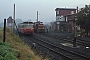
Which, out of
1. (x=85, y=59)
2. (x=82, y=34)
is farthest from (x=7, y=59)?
(x=82, y=34)

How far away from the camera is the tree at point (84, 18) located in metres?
37.8

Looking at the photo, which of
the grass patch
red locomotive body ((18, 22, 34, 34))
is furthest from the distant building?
the grass patch

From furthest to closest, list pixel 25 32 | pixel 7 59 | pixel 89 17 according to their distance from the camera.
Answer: pixel 25 32
pixel 89 17
pixel 7 59

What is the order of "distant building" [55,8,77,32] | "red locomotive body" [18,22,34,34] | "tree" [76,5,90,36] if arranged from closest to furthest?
"tree" [76,5,90,36], "red locomotive body" [18,22,34,34], "distant building" [55,8,77,32]

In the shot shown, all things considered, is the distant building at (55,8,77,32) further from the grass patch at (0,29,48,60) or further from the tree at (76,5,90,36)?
the grass patch at (0,29,48,60)

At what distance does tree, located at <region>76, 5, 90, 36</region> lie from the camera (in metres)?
37.8

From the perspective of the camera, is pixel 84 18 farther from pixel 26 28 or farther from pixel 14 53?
pixel 14 53

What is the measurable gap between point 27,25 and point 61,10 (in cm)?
3523

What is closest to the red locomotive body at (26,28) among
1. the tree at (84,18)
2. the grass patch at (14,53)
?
the tree at (84,18)

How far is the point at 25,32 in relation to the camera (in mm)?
40500

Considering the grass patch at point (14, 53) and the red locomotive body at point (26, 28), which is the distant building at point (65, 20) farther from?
the grass patch at point (14, 53)

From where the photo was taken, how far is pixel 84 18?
125 ft

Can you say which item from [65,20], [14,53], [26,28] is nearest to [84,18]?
[26,28]

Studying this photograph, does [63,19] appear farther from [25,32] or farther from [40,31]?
[25,32]
